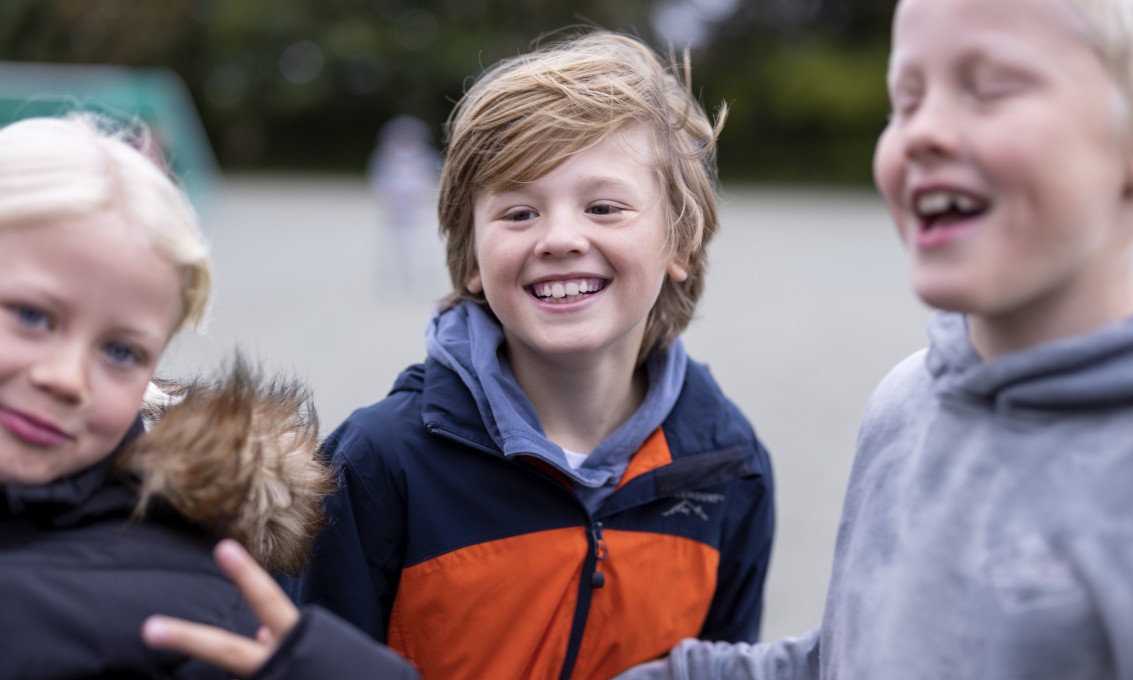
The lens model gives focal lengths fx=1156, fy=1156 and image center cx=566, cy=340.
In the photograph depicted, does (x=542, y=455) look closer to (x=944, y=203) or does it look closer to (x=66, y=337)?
(x=66, y=337)

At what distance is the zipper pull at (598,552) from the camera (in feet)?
7.10

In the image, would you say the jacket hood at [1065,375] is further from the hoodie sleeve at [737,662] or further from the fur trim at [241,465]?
the fur trim at [241,465]

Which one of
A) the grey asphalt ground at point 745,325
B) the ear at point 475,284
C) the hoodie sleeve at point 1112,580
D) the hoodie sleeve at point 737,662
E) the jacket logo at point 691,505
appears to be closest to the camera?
the hoodie sleeve at point 1112,580

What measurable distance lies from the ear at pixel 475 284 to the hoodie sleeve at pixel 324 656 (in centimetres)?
105

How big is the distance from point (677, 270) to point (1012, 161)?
1.23 meters

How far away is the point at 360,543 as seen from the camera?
215 cm

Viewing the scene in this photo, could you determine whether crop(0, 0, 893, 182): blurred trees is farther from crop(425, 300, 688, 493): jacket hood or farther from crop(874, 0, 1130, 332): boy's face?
crop(874, 0, 1130, 332): boy's face

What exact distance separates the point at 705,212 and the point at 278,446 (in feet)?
3.87

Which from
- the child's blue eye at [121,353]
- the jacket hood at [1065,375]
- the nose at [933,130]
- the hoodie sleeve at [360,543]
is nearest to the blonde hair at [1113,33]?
the nose at [933,130]

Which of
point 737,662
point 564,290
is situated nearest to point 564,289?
point 564,290

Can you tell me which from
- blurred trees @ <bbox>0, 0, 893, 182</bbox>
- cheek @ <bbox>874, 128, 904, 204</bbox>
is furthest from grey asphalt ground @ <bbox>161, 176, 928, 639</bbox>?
blurred trees @ <bbox>0, 0, 893, 182</bbox>

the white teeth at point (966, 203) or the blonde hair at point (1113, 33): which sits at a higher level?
the blonde hair at point (1113, 33)

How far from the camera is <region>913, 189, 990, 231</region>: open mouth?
4.19 feet

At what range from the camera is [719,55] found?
1265 inches
